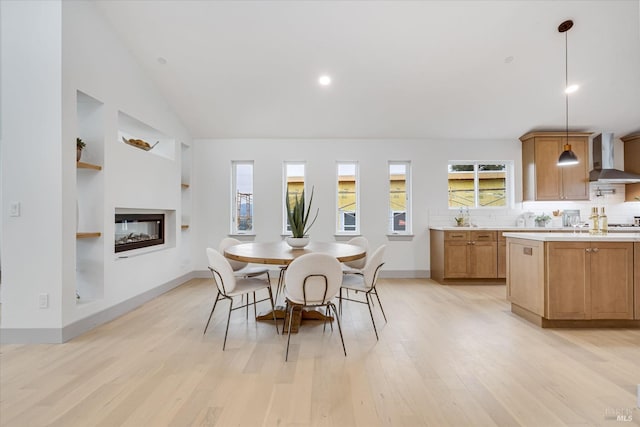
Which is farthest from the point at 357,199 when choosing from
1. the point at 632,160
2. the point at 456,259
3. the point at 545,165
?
the point at 632,160

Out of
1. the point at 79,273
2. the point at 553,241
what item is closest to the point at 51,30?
the point at 79,273

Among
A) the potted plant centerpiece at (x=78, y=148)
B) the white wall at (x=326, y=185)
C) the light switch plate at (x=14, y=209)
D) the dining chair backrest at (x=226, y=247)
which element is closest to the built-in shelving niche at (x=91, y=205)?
the potted plant centerpiece at (x=78, y=148)

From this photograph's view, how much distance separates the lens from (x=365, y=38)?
143 inches

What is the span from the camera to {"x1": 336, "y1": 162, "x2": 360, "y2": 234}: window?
5.79 m

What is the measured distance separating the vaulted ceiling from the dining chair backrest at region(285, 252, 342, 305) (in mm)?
2554

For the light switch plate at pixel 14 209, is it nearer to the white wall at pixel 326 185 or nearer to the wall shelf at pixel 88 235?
the wall shelf at pixel 88 235

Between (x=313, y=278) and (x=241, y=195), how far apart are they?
144 inches

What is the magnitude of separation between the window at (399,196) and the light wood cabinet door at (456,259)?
0.88 m

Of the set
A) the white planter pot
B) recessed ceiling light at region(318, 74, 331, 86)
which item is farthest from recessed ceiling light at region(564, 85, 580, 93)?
the white planter pot

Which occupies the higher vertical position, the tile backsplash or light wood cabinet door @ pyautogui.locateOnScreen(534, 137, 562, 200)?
light wood cabinet door @ pyautogui.locateOnScreen(534, 137, 562, 200)

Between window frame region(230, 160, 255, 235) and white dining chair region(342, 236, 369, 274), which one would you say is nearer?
white dining chair region(342, 236, 369, 274)

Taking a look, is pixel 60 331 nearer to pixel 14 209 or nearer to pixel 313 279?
pixel 14 209

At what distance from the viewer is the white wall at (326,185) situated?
567cm

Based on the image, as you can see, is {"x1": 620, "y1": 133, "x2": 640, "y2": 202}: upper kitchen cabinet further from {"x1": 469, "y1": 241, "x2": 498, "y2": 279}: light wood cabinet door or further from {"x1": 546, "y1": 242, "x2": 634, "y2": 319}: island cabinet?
{"x1": 546, "y1": 242, "x2": 634, "y2": 319}: island cabinet
